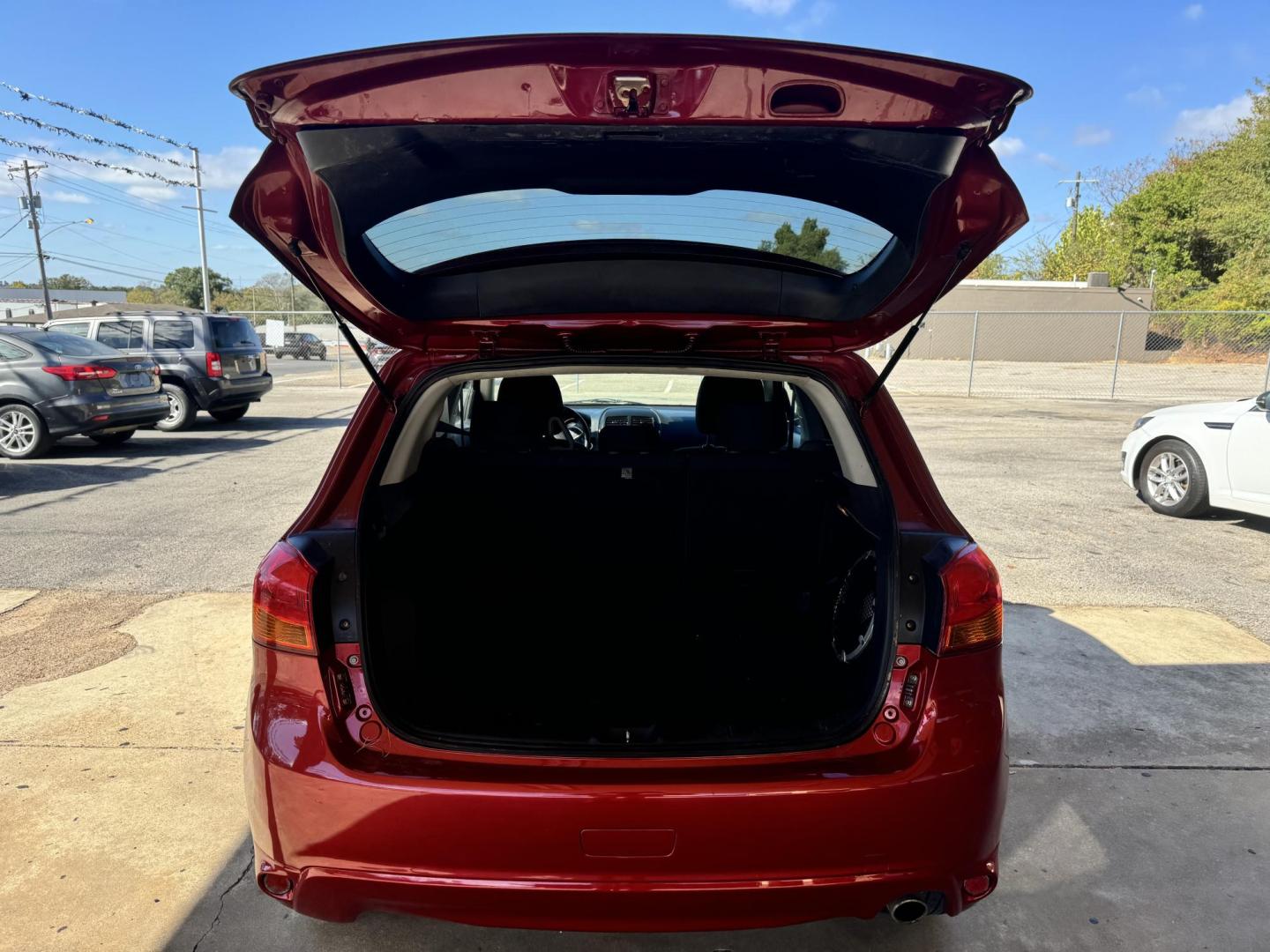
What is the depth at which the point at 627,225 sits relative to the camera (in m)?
2.01

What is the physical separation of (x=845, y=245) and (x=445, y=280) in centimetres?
100

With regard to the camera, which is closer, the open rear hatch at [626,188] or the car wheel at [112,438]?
the open rear hatch at [626,188]

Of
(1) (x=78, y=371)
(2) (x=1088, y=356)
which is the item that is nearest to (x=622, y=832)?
(1) (x=78, y=371)

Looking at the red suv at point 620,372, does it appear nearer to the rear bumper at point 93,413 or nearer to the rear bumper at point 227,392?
the rear bumper at point 93,413

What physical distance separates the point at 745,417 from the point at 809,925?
68.0 inches

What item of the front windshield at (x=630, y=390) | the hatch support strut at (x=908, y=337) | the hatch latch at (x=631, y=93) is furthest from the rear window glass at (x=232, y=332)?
the hatch latch at (x=631, y=93)

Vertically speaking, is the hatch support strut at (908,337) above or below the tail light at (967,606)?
above

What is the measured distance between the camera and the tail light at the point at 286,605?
5.95 ft

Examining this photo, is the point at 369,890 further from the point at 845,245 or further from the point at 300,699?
the point at 845,245

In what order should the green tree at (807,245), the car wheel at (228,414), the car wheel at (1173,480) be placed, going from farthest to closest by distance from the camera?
the car wheel at (228,414), the car wheel at (1173,480), the green tree at (807,245)

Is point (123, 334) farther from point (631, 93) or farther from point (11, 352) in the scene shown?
point (631, 93)

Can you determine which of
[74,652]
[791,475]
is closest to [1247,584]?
[791,475]

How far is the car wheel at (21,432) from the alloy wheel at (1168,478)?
37.2 feet

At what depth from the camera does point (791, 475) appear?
10.3 feet
